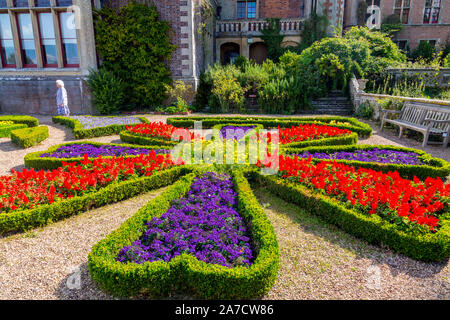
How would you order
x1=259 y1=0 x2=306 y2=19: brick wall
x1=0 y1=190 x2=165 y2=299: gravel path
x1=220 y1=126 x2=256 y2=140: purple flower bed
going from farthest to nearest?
Result: x1=259 y1=0 x2=306 y2=19: brick wall < x1=220 y1=126 x2=256 y2=140: purple flower bed < x1=0 y1=190 x2=165 y2=299: gravel path

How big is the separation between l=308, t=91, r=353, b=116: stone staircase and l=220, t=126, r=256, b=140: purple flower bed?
217 inches

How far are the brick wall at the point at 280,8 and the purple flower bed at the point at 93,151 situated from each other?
17254 mm

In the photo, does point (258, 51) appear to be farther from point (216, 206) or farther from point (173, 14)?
point (216, 206)

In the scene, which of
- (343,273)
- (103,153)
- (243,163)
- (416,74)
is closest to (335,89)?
(416,74)

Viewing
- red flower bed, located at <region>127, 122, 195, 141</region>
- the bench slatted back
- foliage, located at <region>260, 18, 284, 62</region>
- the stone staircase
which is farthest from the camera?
foliage, located at <region>260, 18, 284, 62</region>

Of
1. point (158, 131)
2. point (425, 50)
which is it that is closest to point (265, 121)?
point (158, 131)

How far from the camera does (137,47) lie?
43.4 ft

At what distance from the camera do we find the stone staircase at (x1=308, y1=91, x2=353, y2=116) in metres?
13.2

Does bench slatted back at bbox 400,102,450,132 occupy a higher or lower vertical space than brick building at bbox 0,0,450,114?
lower

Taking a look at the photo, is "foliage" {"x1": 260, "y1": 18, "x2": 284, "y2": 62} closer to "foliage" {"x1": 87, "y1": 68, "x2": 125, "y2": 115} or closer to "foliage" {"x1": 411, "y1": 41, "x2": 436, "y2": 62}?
"foliage" {"x1": 411, "y1": 41, "x2": 436, "y2": 62}

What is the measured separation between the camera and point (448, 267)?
324cm

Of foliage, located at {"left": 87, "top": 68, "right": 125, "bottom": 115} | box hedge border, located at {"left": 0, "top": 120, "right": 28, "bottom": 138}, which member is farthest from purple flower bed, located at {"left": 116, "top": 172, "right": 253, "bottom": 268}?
foliage, located at {"left": 87, "top": 68, "right": 125, "bottom": 115}

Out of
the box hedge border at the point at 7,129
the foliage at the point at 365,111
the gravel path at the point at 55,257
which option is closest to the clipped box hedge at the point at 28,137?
the box hedge border at the point at 7,129

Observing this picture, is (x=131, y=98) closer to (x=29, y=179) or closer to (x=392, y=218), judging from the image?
(x=29, y=179)
